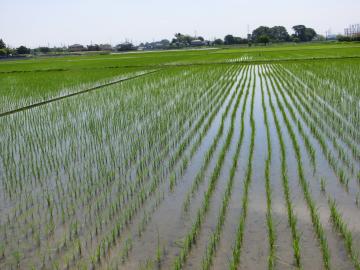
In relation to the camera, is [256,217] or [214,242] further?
[256,217]

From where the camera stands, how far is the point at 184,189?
4219 millimetres

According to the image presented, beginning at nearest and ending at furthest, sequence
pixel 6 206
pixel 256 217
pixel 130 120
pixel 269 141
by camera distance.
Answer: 1. pixel 256 217
2. pixel 6 206
3. pixel 269 141
4. pixel 130 120

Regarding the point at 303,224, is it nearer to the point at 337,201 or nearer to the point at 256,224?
the point at 256,224

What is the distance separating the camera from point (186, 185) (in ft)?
14.2

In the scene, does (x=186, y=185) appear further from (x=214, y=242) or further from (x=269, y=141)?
(x=269, y=141)

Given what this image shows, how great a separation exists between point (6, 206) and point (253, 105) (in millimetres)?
6484

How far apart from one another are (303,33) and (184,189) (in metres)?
99.4

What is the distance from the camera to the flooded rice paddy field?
2912mm

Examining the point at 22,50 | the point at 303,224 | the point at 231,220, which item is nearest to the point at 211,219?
the point at 231,220

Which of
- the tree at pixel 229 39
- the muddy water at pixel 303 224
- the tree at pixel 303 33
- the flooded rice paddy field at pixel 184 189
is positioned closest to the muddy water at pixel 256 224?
the flooded rice paddy field at pixel 184 189

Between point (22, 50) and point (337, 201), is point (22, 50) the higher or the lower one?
the higher one

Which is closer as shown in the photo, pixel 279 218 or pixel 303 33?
pixel 279 218

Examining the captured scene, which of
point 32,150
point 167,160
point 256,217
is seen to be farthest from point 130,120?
point 256,217

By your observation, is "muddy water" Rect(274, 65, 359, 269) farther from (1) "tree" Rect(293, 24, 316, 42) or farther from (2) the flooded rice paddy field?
(1) "tree" Rect(293, 24, 316, 42)
